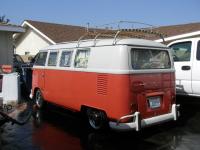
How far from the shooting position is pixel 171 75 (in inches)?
316

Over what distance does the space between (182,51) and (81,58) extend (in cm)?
335

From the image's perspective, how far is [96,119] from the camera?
7953 millimetres

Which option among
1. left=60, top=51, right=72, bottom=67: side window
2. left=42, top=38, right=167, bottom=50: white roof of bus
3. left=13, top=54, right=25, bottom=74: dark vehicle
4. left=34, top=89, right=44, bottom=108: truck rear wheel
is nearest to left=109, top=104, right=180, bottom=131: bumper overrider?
left=42, top=38, right=167, bottom=50: white roof of bus

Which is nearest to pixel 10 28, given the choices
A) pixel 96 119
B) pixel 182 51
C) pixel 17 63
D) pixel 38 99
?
pixel 17 63

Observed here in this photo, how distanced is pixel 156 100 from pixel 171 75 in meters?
0.81

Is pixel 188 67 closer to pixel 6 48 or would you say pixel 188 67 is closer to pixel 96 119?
pixel 96 119

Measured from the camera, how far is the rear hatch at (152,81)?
7.16 m

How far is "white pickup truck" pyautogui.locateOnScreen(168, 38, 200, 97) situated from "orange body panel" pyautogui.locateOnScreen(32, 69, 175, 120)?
171 cm

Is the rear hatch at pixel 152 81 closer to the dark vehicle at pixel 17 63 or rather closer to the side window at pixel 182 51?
the side window at pixel 182 51

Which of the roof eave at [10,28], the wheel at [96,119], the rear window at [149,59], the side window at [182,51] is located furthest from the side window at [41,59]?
the roof eave at [10,28]

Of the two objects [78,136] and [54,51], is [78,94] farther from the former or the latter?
[54,51]

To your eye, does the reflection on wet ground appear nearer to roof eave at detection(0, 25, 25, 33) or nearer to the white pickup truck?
the white pickup truck

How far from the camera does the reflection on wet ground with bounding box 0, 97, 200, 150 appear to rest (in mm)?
6883

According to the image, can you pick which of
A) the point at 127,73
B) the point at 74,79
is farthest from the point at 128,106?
the point at 74,79
